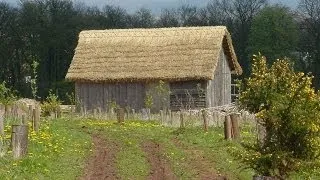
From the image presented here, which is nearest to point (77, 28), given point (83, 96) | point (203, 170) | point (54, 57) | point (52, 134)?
point (54, 57)

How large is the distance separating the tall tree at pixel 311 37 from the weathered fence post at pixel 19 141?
56.1 metres

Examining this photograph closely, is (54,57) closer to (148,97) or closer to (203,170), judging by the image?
(148,97)

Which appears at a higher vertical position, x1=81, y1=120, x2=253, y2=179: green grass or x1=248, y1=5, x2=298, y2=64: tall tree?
x1=248, y1=5, x2=298, y2=64: tall tree

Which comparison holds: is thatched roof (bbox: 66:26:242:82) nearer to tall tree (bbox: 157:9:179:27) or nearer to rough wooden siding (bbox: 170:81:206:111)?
rough wooden siding (bbox: 170:81:206:111)

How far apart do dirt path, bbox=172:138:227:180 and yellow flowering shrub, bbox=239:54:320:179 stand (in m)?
3.19

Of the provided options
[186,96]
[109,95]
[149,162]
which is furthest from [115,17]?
[149,162]

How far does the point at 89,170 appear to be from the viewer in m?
20.0

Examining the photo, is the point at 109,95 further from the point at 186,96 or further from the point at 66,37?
the point at 66,37

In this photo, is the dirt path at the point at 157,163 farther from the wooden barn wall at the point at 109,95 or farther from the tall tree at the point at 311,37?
the tall tree at the point at 311,37

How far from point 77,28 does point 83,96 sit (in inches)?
1245

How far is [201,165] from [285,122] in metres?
5.71

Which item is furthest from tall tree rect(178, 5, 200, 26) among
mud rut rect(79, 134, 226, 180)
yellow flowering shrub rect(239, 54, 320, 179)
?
yellow flowering shrub rect(239, 54, 320, 179)

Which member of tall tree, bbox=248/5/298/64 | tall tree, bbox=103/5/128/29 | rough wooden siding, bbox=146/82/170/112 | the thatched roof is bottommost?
rough wooden siding, bbox=146/82/170/112

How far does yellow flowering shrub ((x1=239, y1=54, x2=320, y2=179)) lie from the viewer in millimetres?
16234
